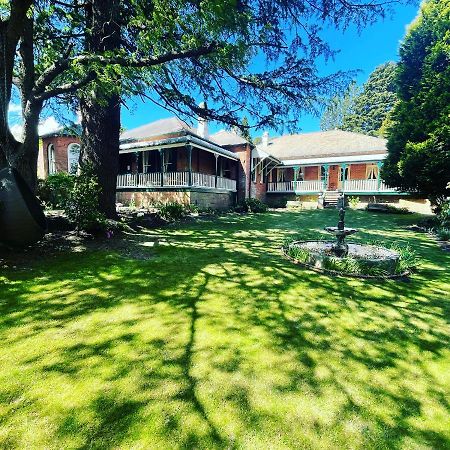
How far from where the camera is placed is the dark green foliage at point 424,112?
12.9m

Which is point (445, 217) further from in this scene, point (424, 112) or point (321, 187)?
point (321, 187)

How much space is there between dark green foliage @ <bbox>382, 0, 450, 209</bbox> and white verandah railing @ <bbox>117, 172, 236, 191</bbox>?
10.6 m

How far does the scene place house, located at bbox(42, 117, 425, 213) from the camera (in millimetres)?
17812

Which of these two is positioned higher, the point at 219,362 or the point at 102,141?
the point at 102,141

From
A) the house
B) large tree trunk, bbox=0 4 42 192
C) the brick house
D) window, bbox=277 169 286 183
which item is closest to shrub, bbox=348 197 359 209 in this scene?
the house

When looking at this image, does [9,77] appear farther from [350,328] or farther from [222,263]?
[350,328]

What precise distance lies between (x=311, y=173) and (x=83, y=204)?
24.4 m

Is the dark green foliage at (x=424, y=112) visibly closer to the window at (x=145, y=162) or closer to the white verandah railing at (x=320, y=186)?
the white verandah railing at (x=320, y=186)

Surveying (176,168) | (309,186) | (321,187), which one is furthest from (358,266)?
(309,186)

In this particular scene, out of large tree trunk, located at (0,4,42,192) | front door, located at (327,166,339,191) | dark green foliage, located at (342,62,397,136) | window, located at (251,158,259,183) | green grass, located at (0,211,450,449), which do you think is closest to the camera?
green grass, located at (0,211,450,449)

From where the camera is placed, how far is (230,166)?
23.5 m

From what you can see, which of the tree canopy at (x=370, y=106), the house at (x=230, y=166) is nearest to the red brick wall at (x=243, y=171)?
the house at (x=230, y=166)

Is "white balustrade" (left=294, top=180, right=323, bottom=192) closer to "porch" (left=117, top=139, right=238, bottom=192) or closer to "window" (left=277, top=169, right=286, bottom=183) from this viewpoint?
"window" (left=277, top=169, right=286, bottom=183)

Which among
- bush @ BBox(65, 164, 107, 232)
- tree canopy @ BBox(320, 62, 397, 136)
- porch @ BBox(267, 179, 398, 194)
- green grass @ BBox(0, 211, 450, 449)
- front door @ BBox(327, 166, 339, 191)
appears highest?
tree canopy @ BBox(320, 62, 397, 136)
